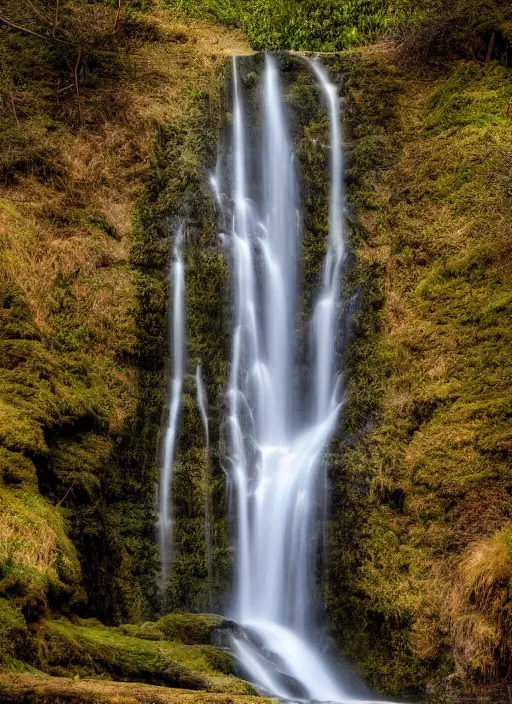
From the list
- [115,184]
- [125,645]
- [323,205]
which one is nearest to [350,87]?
[323,205]

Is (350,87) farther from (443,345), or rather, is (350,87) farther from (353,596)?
(353,596)

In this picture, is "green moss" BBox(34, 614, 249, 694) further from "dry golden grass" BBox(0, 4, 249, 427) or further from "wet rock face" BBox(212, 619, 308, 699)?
"dry golden grass" BBox(0, 4, 249, 427)

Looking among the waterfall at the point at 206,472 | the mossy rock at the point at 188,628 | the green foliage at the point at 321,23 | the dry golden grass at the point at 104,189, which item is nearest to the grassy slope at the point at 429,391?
the waterfall at the point at 206,472

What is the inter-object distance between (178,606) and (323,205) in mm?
6370

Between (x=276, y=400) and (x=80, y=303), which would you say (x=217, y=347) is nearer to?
(x=276, y=400)

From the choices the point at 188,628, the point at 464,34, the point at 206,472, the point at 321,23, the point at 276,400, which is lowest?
the point at 188,628

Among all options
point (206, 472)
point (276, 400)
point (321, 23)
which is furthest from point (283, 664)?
point (321, 23)

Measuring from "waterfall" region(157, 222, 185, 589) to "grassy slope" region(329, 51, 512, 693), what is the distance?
79.3 inches

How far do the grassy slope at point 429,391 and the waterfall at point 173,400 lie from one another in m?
2.01

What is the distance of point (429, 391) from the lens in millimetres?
10344

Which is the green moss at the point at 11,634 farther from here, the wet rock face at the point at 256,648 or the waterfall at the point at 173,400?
the waterfall at the point at 173,400

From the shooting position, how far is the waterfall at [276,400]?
9.22 metres

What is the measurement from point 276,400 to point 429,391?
2053 millimetres

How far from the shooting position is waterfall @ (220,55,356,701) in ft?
30.2
